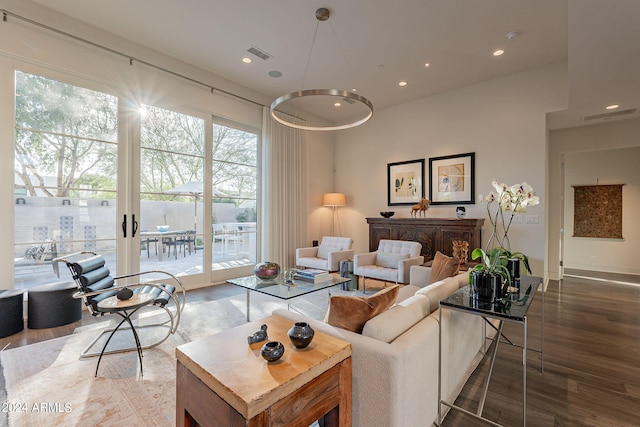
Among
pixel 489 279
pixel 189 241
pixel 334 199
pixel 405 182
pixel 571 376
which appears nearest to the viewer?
pixel 489 279

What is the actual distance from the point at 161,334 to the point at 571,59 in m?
4.98

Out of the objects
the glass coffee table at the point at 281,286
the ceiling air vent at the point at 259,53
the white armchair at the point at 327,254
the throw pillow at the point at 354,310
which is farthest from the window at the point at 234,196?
the throw pillow at the point at 354,310

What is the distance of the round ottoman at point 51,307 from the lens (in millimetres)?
2967

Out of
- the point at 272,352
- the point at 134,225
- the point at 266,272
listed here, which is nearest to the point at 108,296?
the point at 266,272

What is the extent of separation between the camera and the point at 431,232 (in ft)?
16.8

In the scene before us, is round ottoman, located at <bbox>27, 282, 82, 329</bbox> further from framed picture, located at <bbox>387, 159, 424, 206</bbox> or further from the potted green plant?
framed picture, located at <bbox>387, 159, 424, 206</bbox>

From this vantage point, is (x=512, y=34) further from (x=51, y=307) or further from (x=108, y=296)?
(x=51, y=307)

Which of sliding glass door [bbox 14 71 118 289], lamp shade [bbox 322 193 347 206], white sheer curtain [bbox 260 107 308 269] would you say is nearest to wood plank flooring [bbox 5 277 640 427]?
sliding glass door [bbox 14 71 118 289]

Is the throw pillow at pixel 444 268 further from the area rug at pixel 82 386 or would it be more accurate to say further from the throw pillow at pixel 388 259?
the area rug at pixel 82 386

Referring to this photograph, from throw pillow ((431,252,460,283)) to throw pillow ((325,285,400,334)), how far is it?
1421 mm

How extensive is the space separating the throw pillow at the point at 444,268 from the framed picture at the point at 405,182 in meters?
2.96

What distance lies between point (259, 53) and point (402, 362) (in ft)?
14.5

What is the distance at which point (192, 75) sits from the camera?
463cm

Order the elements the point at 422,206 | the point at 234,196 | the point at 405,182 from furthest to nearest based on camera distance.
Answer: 1. the point at 405,182
2. the point at 234,196
3. the point at 422,206
